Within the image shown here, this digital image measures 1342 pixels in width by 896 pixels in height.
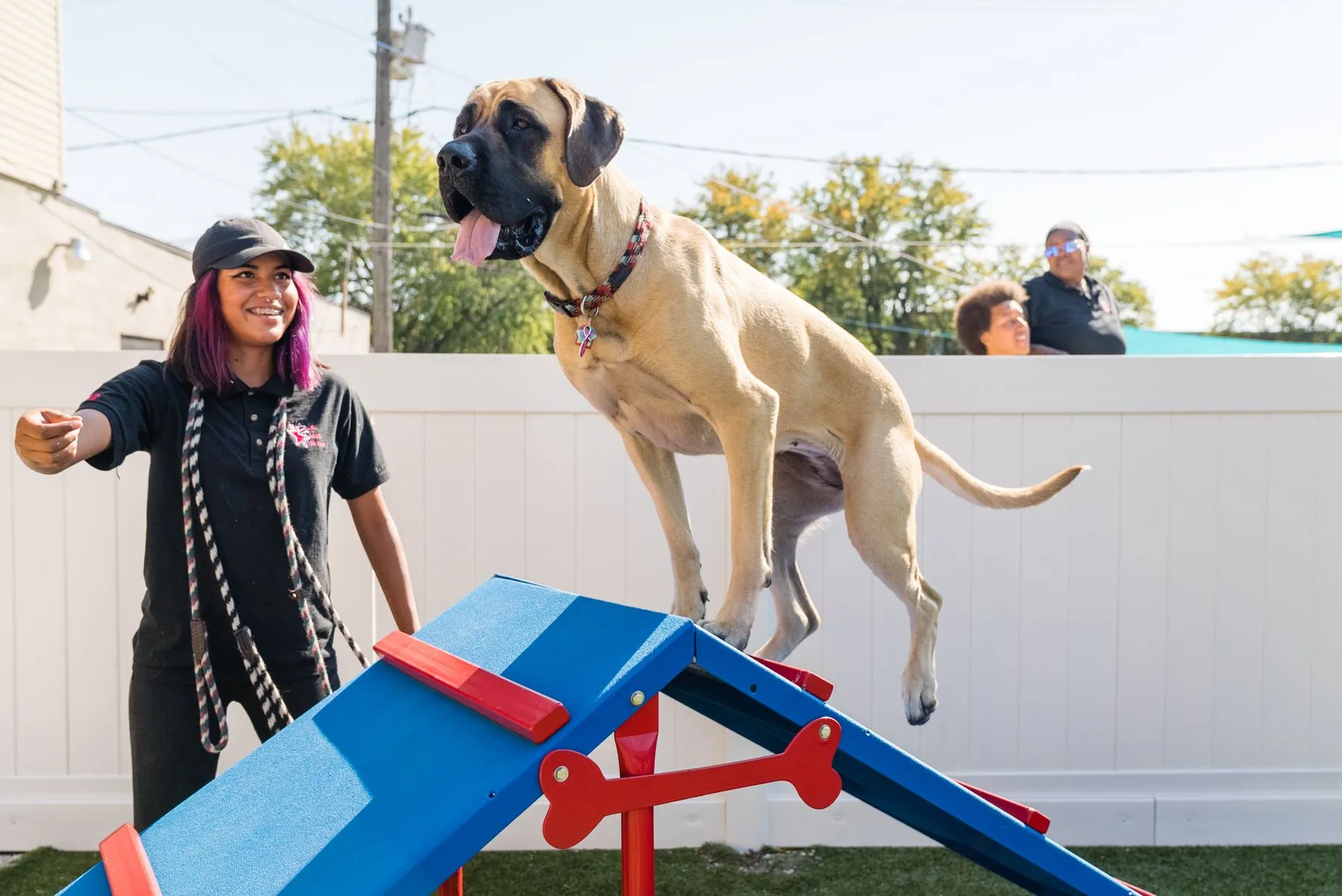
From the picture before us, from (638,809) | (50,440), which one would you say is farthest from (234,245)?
(638,809)

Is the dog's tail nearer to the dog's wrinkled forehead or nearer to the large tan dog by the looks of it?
the large tan dog

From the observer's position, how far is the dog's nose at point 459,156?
1.58 m

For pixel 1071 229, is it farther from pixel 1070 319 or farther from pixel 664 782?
pixel 664 782

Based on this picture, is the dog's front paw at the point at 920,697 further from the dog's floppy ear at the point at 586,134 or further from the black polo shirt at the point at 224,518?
the black polo shirt at the point at 224,518

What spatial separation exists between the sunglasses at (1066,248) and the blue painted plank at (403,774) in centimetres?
318

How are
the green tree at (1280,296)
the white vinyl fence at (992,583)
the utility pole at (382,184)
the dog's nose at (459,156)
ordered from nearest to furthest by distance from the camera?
1. the dog's nose at (459,156)
2. the white vinyl fence at (992,583)
3. the utility pole at (382,184)
4. the green tree at (1280,296)

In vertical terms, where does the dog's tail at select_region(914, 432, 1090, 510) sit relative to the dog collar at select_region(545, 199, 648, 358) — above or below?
below

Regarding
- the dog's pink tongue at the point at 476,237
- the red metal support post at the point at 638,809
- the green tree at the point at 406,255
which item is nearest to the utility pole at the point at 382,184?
the green tree at the point at 406,255

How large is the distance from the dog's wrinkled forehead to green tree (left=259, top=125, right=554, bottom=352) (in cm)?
2956

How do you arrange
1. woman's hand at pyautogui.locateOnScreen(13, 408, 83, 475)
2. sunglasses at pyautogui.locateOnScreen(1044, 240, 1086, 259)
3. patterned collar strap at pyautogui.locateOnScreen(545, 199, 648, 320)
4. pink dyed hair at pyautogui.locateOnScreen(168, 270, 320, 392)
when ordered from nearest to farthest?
patterned collar strap at pyautogui.locateOnScreen(545, 199, 648, 320), woman's hand at pyautogui.locateOnScreen(13, 408, 83, 475), pink dyed hair at pyautogui.locateOnScreen(168, 270, 320, 392), sunglasses at pyautogui.locateOnScreen(1044, 240, 1086, 259)

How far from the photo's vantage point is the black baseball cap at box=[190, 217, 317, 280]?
2.39 meters

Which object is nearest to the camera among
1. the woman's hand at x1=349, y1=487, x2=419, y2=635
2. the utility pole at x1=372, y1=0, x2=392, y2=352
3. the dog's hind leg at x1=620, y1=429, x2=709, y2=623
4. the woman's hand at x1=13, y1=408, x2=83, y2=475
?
the woman's hand at x1=13, y1=408, x2=83, y2=475

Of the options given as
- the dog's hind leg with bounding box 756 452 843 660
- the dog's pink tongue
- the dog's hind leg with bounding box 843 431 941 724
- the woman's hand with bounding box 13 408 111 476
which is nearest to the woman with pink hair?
the woman's hand with bounding box 13 408 111 476

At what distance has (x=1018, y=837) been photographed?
178cm
